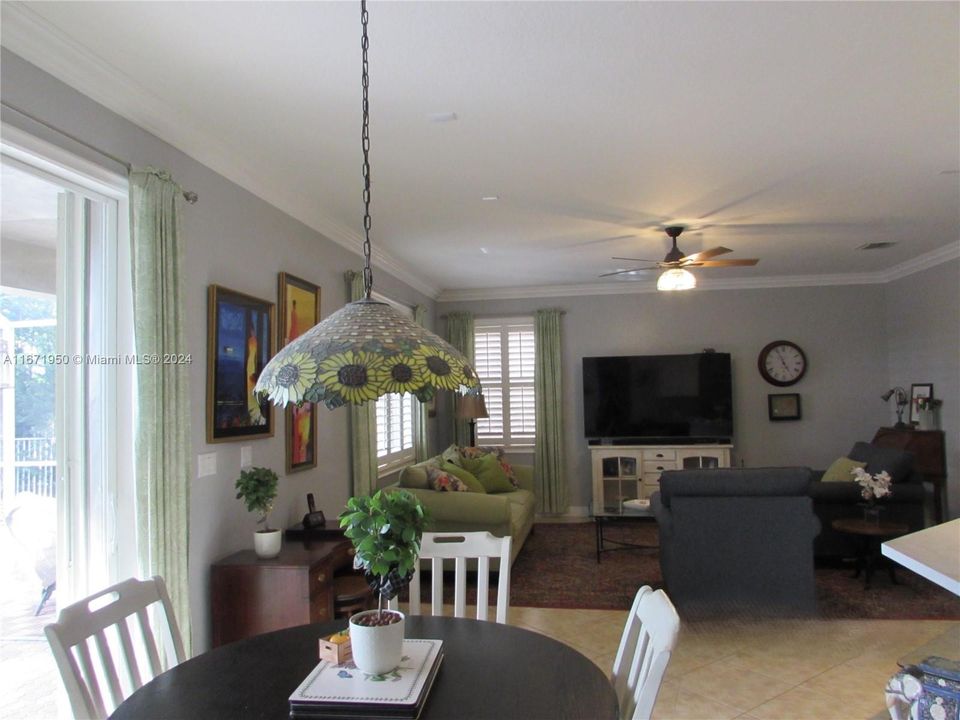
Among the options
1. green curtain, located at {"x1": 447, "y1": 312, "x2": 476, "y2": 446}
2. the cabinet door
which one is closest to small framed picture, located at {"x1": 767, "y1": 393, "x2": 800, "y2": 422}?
the cabinet door

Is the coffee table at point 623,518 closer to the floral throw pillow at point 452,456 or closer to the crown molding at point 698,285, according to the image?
the floral throw pillow at point 452,456

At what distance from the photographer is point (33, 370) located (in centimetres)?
243

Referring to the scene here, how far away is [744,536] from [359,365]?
11.9 ft

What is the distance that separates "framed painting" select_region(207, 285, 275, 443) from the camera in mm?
3299

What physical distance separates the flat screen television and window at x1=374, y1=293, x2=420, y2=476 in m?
2.12

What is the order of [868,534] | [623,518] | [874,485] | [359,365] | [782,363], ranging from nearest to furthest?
1. [359,365]
2. [868,534]
3. [874,485]
4. [623,518]
5. [782,363]

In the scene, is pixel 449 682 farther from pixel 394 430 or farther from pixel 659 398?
pixel 659 398

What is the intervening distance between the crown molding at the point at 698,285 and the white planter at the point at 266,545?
199 inches

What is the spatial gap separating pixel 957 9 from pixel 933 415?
5281 mm

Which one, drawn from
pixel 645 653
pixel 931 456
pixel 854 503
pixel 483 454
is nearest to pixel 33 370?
pixel 645 653

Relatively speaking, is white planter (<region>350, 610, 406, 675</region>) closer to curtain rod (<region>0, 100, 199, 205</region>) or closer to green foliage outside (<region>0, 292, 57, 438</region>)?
green foliage outside (<region>0, 292, 57, 438</region>)

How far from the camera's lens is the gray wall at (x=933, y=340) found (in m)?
6.06

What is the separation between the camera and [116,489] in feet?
8.92

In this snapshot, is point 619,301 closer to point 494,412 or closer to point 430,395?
point 494,412
